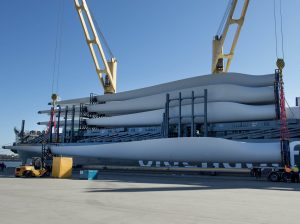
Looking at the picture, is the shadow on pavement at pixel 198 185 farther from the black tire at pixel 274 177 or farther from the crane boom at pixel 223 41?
the crane boom at pixel 223 41

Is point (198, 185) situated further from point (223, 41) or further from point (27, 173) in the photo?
point (223, 41)

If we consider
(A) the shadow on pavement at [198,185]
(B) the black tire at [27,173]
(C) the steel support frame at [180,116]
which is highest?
(C) the steel support frame at [180,116]

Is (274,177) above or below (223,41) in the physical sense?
below

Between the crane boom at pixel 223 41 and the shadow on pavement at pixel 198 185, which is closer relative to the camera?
the shadow on pavement at pixel 198 185

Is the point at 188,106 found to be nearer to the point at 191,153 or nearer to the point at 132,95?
the point at 191,153

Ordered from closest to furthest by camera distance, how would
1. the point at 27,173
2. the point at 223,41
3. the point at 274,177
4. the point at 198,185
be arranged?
the point at 198,185 → the point at 274,177 → the point at 27,173 → the point at 223,41

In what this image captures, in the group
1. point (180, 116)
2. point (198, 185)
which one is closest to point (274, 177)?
point (198, 185)

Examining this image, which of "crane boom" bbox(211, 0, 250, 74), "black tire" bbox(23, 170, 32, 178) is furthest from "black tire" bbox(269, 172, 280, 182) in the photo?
"crane boom" bbox(211, 0, 250, 74)

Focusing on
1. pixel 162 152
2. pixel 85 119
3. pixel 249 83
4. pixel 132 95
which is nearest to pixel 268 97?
pixel 249 83

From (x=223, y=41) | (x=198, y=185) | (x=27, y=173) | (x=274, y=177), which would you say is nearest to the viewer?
(x=198, y=185)

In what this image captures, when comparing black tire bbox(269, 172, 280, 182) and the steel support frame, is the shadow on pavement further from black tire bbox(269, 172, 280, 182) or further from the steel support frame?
the steel support frame

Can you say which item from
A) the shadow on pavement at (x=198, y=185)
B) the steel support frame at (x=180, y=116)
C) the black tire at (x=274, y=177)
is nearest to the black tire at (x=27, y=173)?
the shadow on pavement at (x=198, y=185)

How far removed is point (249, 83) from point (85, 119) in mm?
35393

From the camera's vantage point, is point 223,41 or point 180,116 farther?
point 223,41
